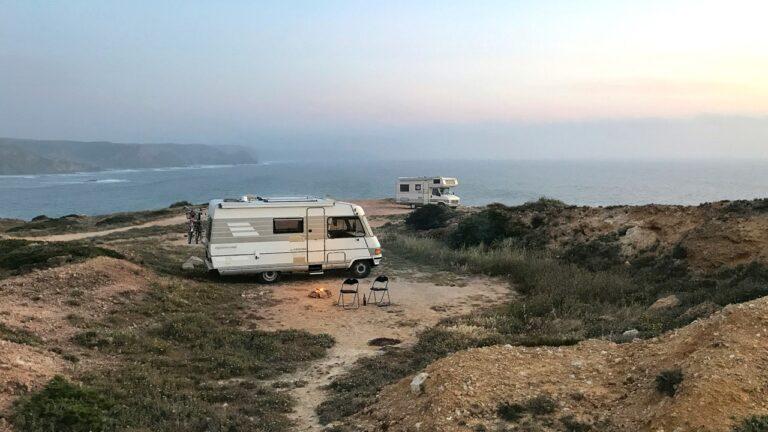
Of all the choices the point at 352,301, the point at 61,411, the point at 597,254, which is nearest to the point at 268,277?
the point at 352,301

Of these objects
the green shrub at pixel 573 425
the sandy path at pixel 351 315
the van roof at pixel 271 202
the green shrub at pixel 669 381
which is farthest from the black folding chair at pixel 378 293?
the green shrub at pixel 669 381

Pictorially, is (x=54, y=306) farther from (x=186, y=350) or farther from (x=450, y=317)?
(x=450, y=317)

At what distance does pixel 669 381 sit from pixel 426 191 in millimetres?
40185

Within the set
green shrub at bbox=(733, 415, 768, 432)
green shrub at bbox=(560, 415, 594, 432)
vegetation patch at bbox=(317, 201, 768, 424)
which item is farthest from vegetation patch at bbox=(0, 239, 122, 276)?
green shrub at bbox=(733, 415, 768, 432)

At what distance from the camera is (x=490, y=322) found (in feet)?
36.4

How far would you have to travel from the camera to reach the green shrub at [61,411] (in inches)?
212

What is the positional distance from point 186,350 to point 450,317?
5936mm

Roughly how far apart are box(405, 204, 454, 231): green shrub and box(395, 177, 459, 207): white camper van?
980 centimetres

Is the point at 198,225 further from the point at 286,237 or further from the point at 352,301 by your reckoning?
the point at 352,301

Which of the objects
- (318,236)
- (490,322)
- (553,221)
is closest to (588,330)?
(490,322)

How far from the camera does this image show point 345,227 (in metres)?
16.5

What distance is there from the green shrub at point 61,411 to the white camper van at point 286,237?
357 inches

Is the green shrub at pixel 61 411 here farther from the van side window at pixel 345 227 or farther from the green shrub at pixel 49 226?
the green shrub at pixel 49 226

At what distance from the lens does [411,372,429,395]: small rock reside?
6.21 metres
